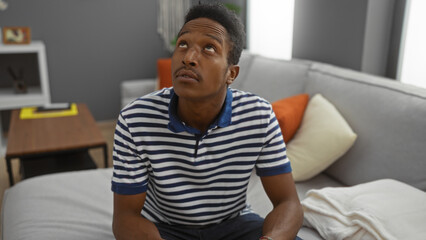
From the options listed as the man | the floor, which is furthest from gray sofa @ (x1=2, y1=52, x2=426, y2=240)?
the floor

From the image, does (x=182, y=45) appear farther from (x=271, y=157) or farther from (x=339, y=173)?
(x=339, y=173)

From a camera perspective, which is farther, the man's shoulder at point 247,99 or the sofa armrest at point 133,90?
the sofa armrest at point 133,90

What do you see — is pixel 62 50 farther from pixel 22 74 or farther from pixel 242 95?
pixel 242 95

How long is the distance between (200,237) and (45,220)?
576 mm

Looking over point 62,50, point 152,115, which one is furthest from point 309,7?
point 62,50

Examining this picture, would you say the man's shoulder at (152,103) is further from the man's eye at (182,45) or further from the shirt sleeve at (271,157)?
the shirt sleeve at (271,157)

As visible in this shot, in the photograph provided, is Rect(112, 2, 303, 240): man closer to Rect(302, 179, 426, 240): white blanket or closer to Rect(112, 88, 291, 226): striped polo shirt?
Rect(112, 88, 291, 226): striped polo shirt

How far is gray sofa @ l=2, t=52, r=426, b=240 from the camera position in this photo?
1.32 metres

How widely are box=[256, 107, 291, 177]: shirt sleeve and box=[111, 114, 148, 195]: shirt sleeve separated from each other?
33cm

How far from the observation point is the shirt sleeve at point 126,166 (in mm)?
1004

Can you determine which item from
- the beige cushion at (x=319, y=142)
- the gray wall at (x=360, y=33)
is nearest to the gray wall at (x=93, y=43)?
the gray wall at (x=360, y=33)

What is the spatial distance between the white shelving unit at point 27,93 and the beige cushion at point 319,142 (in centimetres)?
237

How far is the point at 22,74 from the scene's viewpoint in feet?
11.2

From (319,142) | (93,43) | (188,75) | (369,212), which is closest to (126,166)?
(188,75)
